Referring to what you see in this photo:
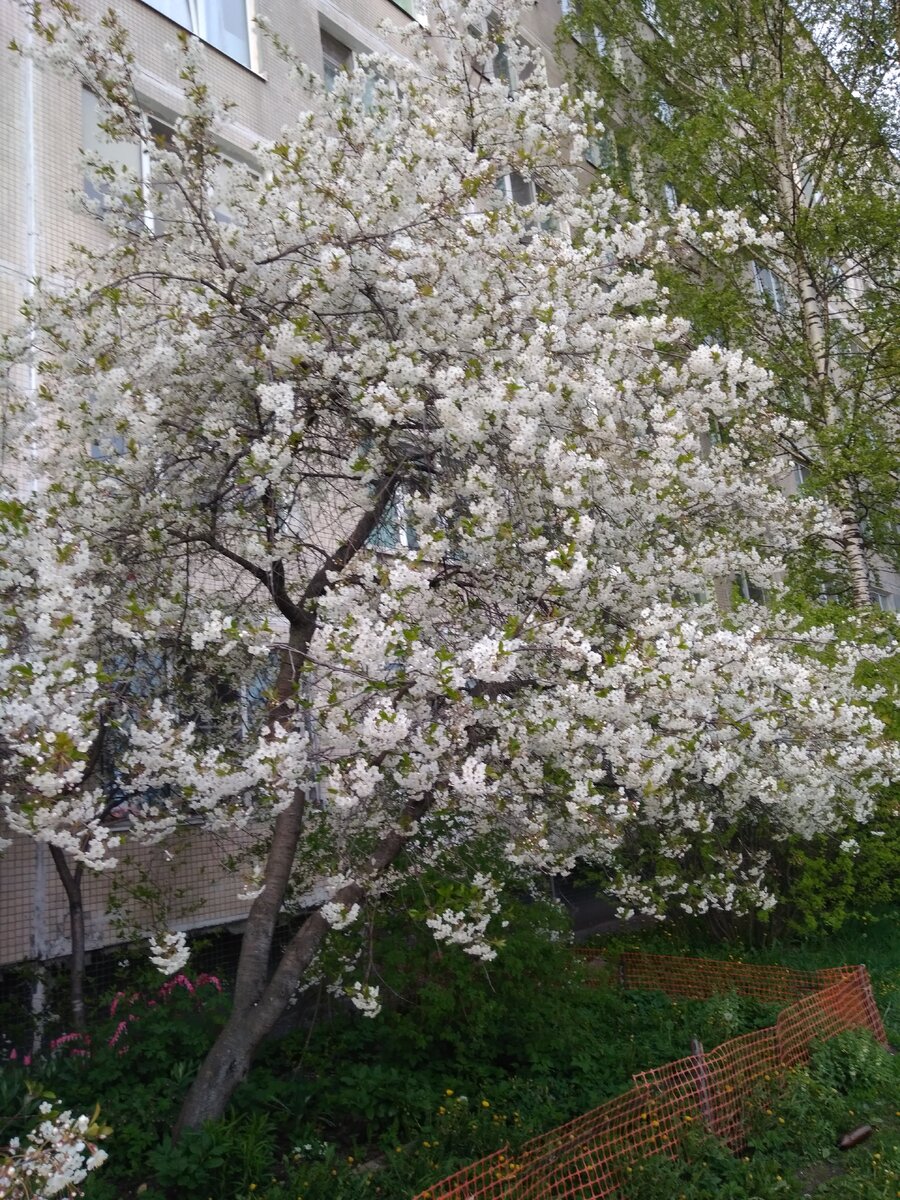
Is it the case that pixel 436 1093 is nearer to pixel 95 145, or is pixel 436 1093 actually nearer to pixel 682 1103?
pixel 682 1103

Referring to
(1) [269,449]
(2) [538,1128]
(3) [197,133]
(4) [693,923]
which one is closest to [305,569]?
(1) [269,449]

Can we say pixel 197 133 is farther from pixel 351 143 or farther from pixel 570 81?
pixel 570 81

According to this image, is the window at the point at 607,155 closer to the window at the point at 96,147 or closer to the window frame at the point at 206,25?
the window frame at the point at 206,25

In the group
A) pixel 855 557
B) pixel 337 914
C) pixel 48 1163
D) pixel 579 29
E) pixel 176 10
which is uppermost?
pixel 579 29

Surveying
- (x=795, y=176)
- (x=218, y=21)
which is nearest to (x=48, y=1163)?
(x=218, y=21)

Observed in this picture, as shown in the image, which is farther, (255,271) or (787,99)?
(787,99)

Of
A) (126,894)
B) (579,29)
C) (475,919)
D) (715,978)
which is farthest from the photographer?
(579,29)

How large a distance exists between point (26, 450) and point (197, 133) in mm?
2280

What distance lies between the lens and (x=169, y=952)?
4.95 meters

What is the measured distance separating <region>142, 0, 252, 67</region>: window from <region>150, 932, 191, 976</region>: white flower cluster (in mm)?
8762

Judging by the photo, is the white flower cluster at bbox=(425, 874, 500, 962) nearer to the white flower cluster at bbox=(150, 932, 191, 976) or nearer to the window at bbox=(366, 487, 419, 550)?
the white flower cluster at bbox=(150, 932, 191, 976)

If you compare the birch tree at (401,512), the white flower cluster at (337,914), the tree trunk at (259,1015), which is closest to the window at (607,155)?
the birch tree at (401,512)

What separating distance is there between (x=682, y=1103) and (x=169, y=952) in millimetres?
2939

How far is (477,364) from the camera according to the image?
18.9ft
